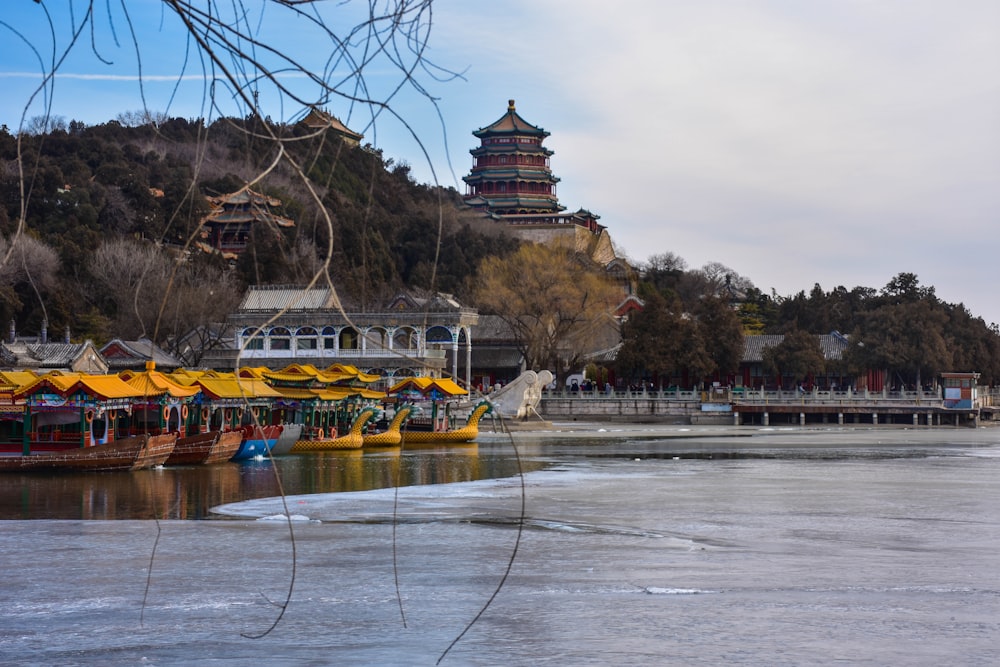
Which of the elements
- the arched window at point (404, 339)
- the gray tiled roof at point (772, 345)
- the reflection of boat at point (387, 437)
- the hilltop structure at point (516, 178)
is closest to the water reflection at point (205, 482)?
the reflection of boat at point (387, 437)

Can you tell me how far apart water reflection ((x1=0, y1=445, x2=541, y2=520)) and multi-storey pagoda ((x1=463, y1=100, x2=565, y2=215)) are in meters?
65.0

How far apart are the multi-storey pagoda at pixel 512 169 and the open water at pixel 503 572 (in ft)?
244

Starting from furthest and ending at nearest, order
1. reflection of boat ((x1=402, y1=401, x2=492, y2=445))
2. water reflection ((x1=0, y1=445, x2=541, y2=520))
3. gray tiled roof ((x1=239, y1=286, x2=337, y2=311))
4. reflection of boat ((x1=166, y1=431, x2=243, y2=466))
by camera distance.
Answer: gray tiled roof ((x1=239, y1=286, x2=337, y2=311)) → reflection of boat ((x1=402, y1=401, x2=492, y2=445)) → reflection of boat ((x1=166, y1=431, x2=243, y2=466)) → water reflection ((x1=0, y1=445, x2=541, y2=520))

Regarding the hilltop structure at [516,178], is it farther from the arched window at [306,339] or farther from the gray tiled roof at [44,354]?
the gray tiled roof at [44,354]

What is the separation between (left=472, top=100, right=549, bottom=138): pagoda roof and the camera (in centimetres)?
9812

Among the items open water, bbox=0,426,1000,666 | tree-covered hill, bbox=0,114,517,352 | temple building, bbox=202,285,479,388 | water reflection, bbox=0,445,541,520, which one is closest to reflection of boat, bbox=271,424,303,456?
water reflection, bbox=0,445,541,520

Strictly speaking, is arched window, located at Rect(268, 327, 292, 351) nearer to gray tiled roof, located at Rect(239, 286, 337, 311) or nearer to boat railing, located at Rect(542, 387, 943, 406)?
gray tiled roof, located at Rect(239, 286, 337, 311)

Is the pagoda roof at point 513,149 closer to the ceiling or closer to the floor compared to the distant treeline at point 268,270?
closer to the ceiling

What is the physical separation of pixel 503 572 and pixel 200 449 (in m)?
18.5

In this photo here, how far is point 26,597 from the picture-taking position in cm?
1166

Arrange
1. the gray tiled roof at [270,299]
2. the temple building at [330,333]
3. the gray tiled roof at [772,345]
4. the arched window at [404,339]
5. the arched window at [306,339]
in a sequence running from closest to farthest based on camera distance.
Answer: the temple building at [330,333], the gray tiled roof at [270,299], the arched window at [306,339], the arched window at [404,339], the gray tiled roof at [772,345]

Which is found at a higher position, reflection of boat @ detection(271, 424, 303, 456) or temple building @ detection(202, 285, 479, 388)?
temple building @ detection(202, 285, 479, 388)

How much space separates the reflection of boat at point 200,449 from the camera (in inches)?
1175

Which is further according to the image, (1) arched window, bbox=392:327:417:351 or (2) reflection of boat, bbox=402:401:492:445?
(1) arched window, bbox=392:327:417:351
